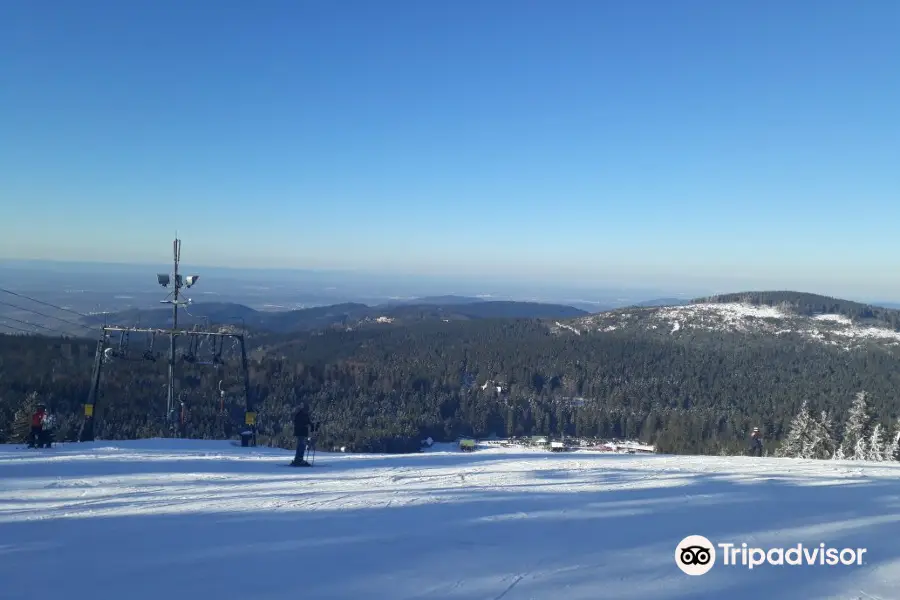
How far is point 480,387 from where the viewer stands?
313ft

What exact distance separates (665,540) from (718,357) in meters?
117

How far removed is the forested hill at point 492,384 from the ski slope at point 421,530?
610 inches

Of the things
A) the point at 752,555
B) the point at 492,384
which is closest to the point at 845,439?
the point at 752,555

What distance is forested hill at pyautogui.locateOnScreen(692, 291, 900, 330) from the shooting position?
152875 millimetres

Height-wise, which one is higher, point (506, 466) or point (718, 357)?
point (506, 466)

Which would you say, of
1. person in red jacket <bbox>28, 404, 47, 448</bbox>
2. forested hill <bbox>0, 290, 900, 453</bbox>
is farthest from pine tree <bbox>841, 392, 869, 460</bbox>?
person in red jacket <bbox>28, 404, 47, 448</bbox>

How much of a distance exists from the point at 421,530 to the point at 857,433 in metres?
35.3

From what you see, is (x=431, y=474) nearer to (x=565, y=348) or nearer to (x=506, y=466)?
(x=506, y=466)

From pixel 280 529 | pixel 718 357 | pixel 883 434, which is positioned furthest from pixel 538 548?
pixel 718 357

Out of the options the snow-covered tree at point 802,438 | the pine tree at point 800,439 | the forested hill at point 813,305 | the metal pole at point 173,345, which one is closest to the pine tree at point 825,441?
the snow-covered tree at point 802,438

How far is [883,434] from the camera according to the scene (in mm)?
32344

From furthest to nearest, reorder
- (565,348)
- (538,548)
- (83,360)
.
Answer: (565,348) < (83,360) < (538,548)

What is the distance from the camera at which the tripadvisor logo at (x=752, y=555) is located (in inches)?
269

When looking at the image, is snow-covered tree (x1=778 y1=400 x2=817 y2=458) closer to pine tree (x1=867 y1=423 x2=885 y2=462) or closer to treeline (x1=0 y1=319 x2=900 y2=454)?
pine tree (x1=867 y1=423 x2=885 y2=462)
